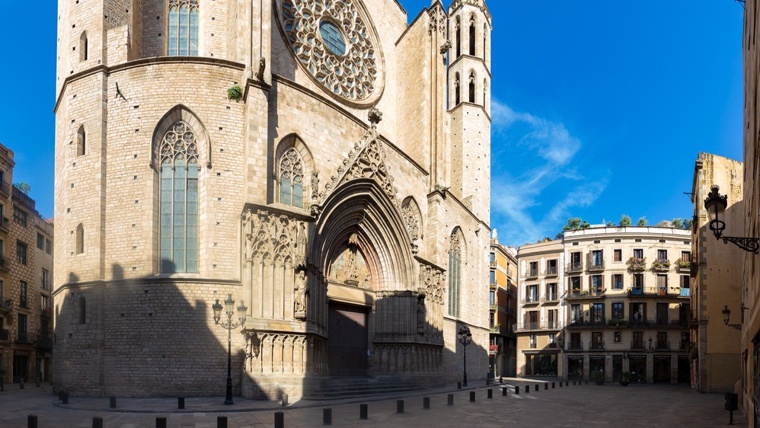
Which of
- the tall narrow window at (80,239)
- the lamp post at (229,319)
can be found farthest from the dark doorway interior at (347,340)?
the tall narrow window at (80,239)

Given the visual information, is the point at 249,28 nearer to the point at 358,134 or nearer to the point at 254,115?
the point at 254,115

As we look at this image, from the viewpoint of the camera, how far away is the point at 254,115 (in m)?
22.3

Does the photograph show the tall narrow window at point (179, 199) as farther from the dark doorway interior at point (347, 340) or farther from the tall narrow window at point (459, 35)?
the tall narrow window at point (459, 35)

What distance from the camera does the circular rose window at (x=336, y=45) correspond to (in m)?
30.0

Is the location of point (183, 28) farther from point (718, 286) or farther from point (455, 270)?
point (718, 286)

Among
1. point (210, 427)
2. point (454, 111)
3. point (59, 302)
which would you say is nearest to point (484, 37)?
point (454, 111)

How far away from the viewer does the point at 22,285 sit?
136 ft

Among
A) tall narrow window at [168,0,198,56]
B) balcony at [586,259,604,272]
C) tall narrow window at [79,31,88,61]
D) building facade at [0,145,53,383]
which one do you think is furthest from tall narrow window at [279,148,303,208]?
balcony at [586,259,604,272]

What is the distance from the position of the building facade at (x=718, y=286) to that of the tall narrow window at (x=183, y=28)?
92.5 ft

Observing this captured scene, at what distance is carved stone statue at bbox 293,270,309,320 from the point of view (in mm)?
22500

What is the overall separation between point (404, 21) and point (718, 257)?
907 inches

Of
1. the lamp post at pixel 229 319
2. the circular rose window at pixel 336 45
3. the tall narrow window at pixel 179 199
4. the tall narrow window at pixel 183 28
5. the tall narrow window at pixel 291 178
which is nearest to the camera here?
the lamp post at pixel 229 319

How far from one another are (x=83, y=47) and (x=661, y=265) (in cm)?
5023

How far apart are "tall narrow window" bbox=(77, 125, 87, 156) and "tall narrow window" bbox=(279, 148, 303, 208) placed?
7063 mm
